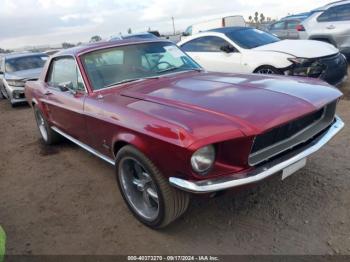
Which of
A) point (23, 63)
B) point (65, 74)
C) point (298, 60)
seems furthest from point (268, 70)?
point (23, 63)

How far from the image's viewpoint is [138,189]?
11.6 feet

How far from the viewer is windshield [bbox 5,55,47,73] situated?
11633 millimetres

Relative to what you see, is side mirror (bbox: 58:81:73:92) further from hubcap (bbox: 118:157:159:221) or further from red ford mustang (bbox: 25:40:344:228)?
hubcap (bbox: 118:157:159:221)

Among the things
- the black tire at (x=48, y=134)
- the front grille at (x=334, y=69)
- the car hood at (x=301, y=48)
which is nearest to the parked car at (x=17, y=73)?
the black tire at (x=48, y=134)

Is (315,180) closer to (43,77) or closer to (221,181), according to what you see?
(221,181)

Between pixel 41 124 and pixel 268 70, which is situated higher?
pixel 268 70

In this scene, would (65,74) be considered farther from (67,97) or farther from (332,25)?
(332,25)

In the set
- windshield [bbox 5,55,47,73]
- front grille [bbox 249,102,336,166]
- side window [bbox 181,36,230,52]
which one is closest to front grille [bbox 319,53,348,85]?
side window [bbox 181,36,230,52]

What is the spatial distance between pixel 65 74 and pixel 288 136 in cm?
305

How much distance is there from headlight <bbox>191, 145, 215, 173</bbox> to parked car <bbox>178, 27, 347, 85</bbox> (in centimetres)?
449

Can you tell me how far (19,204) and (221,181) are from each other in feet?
8.71

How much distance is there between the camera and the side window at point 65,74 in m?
4.27

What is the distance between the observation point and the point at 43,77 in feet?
18.8

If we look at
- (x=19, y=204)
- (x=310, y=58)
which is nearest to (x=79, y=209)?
(x=19, y=204)
